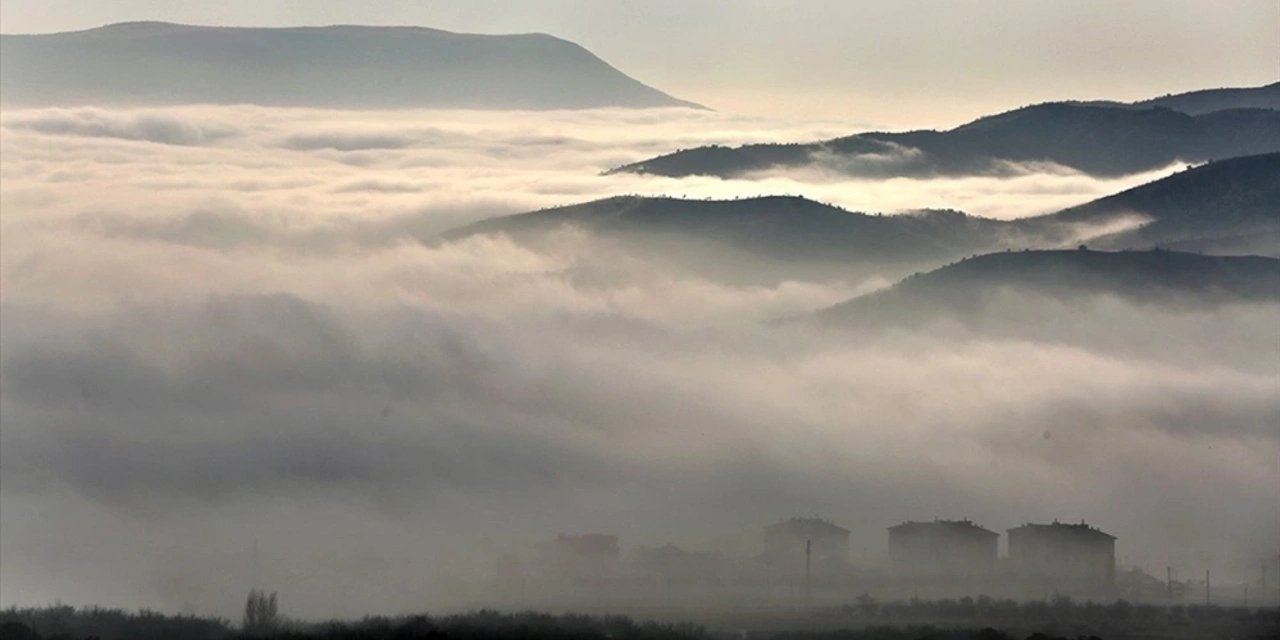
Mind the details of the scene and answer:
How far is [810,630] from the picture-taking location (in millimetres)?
165875

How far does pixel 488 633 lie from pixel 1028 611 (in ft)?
177

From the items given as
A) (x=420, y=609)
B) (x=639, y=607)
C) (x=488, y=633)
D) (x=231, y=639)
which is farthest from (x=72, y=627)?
(x=639, y=607)

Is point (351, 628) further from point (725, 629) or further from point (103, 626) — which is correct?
point (725, 629)

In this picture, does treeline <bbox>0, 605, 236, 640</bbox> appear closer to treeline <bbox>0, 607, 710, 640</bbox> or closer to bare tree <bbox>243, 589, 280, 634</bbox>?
treeline <bbox>0, 607, 710, 640</bbox>

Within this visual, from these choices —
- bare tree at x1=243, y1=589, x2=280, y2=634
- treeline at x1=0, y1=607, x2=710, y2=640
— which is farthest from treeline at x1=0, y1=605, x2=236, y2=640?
bare tree at x1=243, y1=589, x2=280, y2=634

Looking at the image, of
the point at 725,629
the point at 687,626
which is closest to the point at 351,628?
the point at 687,626

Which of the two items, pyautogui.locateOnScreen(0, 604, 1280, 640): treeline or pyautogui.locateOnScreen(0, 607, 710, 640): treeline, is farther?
pyautogui.locateOnScreen(0, 604, 1280, 640): treeline

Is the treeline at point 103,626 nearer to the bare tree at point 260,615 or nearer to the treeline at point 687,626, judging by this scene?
the treeline at point 687,626

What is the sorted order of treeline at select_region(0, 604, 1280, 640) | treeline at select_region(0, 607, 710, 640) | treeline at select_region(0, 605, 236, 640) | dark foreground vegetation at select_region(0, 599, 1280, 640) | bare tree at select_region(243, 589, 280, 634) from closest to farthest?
treeline at select_region(0, 607, 710, 640) < treeline at select_region(0, 605, 236, 640) < treeline at select_region(0, 604, 1280, 640) < dark foreground vegetation at select_region(0, 599, 1280, 640) < bare tree at select_region(243, 589, 280, 634)

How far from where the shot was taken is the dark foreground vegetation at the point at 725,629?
152m

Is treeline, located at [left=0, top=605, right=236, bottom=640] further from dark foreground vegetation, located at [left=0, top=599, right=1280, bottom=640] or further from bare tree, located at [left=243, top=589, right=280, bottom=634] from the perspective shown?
bare tree, located at [left=243, top=589, right=280, bottom=634]

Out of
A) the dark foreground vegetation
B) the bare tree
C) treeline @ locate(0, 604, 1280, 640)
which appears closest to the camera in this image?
treeline @ locate(0, 604, 1280, 640)

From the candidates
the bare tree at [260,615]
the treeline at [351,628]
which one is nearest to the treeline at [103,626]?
the treeline at [351,628]

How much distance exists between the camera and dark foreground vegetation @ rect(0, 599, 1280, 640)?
498 feet
